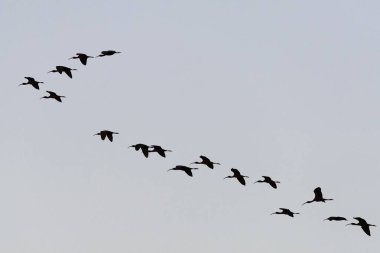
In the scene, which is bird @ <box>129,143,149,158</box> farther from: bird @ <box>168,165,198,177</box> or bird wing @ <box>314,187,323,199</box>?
bird wing @ <box>314,187,323,199</box>

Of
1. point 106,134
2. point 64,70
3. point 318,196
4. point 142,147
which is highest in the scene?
point 64,70

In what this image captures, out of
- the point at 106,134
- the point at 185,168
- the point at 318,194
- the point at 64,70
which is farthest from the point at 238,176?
the point at 64,70

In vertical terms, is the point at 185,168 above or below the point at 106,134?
below

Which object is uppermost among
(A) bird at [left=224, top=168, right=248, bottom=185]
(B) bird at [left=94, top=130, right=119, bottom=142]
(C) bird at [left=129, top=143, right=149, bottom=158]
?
(B) bird at [left=94, top=130, right=119, bottom=142]

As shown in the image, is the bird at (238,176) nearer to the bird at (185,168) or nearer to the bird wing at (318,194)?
the bird at (185,168)

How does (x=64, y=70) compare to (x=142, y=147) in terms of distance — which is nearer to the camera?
(x=142, y=147)

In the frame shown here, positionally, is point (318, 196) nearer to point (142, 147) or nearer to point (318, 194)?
point (318, 194)

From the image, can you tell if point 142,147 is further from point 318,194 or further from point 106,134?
point 318,194

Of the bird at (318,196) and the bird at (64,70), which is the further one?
the bird at (64,70)

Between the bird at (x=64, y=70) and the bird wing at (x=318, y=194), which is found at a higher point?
the bird at (x=64, y=70)

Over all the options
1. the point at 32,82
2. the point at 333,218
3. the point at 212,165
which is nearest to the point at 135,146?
the point at 212,165

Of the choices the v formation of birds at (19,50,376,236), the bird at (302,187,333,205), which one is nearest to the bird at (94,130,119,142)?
the v formation of birds at (19,50,376,236)

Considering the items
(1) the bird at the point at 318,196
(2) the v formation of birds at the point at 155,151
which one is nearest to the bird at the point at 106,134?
(2) the v formation of birds at the point at 155,151

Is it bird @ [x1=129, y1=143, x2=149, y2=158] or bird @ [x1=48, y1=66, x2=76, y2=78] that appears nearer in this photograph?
bird @ [x1=129, y1=143, x2=149, y2=158]
